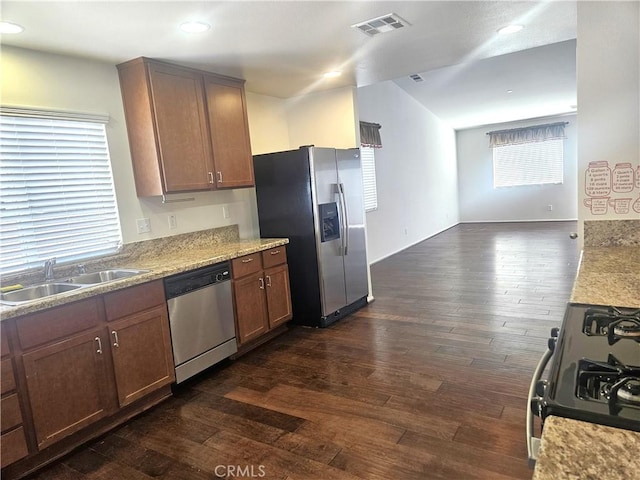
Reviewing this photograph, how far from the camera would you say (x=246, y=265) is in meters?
3.29

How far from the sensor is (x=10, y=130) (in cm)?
244

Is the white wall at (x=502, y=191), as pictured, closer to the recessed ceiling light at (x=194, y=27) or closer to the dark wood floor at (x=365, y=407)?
the dark wood floor at (x=365, y=407)

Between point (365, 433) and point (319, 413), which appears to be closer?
point (365, 433)

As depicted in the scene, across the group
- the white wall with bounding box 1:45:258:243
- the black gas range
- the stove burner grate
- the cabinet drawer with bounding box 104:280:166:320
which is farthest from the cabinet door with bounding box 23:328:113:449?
the stove burner grate

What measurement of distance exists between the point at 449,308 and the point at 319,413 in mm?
2238

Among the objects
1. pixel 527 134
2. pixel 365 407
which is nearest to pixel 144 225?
pixel 365 407

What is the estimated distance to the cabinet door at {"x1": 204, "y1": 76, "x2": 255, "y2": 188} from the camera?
338 cm

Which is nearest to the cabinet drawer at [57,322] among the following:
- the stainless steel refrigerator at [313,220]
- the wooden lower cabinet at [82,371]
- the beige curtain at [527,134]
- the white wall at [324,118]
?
the wooden lower cabinet at [82,371]

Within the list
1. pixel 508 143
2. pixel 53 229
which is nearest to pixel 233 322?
pixel 53 229

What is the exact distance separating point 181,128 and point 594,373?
299cm

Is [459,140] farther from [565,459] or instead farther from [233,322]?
[565,459]

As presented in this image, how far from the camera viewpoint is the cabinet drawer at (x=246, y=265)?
3182mm

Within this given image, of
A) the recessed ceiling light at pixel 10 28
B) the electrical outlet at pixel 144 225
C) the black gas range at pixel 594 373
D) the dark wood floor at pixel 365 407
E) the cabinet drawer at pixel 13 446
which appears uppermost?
the recessed ceiling light at pixel 10 28

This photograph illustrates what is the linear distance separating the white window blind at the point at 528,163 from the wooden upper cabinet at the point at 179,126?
8992mm
